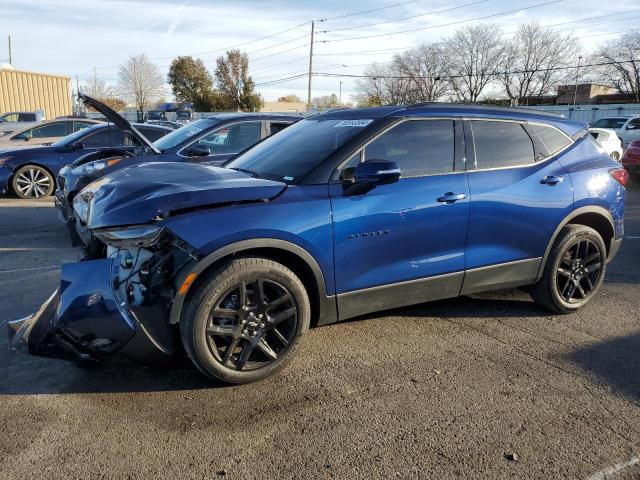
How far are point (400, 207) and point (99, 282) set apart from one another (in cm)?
199

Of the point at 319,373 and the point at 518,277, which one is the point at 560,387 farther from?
the point at 319,373

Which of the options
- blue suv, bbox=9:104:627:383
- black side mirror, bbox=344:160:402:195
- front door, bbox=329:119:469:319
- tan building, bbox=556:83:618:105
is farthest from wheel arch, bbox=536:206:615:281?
tan building, bbox=556:83:618:105

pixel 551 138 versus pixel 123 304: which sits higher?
pixel 551 138

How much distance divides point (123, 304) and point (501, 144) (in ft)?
10.2

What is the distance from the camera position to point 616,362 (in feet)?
12.0

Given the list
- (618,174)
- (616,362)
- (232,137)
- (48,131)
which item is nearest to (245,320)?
(616,362)

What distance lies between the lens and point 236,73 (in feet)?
206

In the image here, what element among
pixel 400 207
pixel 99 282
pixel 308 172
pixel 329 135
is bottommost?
pixel 99 282

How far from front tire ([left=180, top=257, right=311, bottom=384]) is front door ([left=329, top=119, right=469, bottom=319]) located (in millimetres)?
389

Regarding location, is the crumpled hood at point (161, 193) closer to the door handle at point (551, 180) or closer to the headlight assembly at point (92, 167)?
the door handle at point (551, 180)

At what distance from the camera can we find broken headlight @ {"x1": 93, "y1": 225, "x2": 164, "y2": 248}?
2900mm

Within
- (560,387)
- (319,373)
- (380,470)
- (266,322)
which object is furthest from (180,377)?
(560,387)

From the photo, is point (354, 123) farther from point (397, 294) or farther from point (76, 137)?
point (76, 137)

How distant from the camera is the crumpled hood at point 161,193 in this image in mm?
2955
